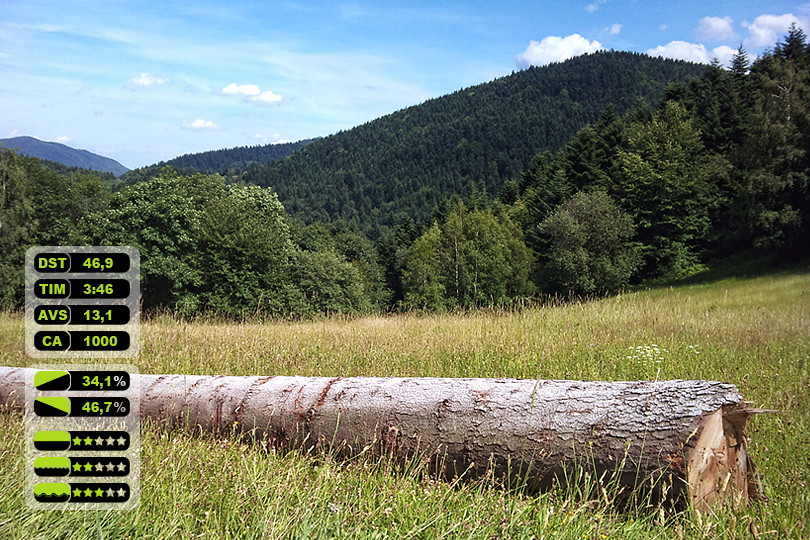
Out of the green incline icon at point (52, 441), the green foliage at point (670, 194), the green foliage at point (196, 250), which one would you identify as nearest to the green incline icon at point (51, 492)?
the green incline icon at point (52, 441)

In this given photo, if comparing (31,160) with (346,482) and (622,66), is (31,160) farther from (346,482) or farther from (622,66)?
(622,66)

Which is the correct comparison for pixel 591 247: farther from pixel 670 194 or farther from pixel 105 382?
pixel 105 382

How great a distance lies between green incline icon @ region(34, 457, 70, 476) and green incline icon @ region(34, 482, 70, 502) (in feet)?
0.37

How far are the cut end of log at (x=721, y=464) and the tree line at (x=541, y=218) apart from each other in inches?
524

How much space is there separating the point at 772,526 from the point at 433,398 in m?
2.11

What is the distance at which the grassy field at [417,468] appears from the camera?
8.15 ft

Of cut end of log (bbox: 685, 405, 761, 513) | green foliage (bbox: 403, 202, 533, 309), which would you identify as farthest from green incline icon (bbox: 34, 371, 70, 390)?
green foliage (bbox: 403, 202, 533, 309)

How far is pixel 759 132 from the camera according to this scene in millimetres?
33094

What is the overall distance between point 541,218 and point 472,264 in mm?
10066

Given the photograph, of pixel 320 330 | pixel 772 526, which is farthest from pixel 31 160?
pixel 772 526

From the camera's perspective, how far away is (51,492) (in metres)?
2.46

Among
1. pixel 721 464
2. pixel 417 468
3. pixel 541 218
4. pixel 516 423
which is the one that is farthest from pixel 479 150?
pixel 417 468

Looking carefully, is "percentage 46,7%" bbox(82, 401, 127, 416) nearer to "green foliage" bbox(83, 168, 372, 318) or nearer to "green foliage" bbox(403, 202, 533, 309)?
"green foliage" bbox(83, 168, 372, 318)

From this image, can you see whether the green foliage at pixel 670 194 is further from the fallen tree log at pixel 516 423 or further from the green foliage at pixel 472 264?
the fallen tree log at pixel 516 423
